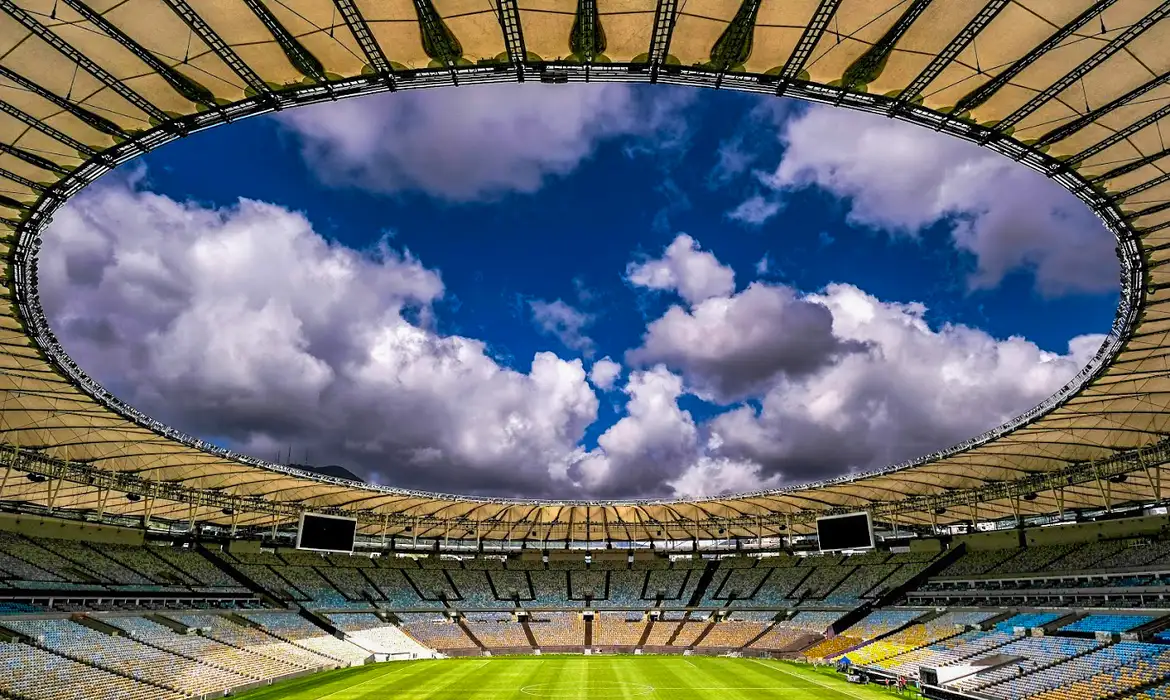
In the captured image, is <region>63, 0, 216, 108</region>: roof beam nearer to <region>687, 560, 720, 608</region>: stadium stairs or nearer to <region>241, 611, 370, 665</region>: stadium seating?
<region>241, 611, 370, 665</region>: stadium seating

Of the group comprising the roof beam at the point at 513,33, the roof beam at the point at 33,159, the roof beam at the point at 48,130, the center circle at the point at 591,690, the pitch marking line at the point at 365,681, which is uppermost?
the roof beam at the point at 513,33

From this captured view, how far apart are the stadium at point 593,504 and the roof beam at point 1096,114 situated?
0.06 meters

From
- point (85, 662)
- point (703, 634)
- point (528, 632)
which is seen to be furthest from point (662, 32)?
point (528, 632)

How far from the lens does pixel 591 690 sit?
3750 centimetres

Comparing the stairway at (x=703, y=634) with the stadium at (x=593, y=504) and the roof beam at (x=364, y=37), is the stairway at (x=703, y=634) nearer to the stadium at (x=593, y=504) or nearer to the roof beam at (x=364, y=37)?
the stadium at (x=593, y=504)

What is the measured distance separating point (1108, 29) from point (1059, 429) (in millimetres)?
26461

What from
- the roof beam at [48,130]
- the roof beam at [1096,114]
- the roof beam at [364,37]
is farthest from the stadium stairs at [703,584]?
the roof beam at [48,130]

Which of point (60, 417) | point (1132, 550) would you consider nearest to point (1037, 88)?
point (60, 417)

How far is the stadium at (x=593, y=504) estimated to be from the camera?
42.4 ft

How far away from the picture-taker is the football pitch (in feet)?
117

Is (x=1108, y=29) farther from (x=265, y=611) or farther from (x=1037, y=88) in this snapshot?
(x=265, y=611)

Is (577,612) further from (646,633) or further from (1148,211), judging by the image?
(1148,211)

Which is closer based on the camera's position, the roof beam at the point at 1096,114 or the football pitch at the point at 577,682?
the roof beam at the point at 1096,114

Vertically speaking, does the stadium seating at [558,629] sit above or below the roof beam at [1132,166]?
below
